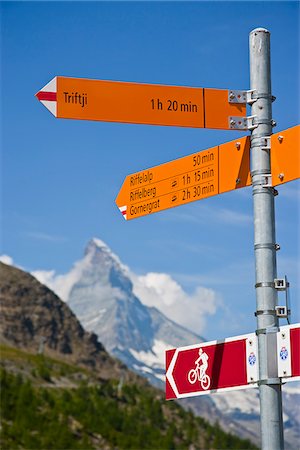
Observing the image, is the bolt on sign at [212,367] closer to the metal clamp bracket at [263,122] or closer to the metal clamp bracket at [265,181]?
the metal clamp bracket at [265,181]

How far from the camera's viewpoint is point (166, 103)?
10.4 metres

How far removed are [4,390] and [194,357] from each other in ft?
537

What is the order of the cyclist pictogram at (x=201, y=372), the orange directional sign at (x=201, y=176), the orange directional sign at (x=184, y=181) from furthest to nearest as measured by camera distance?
the cyclist pictogram at (x=201, y=372) → the orange directional sign at (x=184, y=181) → the orange directional sign at (x=201, y=176)

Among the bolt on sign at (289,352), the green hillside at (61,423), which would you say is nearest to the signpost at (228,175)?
the bolt on sign at (289,352)

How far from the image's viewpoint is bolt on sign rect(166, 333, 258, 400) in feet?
32.1

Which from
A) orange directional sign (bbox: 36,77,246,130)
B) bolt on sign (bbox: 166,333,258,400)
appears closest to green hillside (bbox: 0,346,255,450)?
bolt on sign (bbox: 166,333,258,400)

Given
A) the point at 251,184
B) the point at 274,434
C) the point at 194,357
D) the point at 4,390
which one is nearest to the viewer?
the point at 274,434

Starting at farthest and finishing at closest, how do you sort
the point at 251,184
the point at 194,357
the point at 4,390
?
the point at 4,390 < the point at 194,357 < the point at 251,184

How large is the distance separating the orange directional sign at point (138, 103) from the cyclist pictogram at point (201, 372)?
233cm

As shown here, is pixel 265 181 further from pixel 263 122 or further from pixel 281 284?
pixel 281 284

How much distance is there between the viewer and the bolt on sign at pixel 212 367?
980cm

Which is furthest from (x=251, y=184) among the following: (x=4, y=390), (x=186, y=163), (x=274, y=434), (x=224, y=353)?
(x=4, y=390)

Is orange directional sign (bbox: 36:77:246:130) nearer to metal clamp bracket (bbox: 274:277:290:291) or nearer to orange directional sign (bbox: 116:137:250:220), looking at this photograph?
orange directional sign (bbox: 116:137:250:220)

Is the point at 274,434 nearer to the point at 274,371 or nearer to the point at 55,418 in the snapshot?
the point at 274,371
